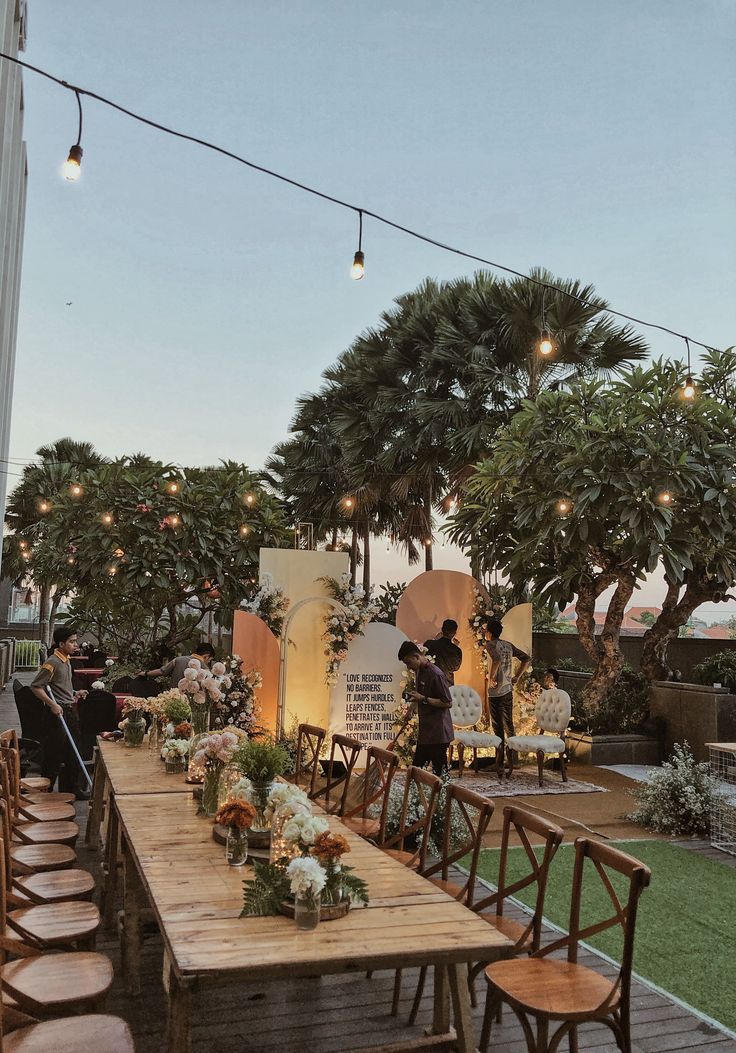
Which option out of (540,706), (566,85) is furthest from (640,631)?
(566,85)

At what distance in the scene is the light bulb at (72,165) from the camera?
15.9 feet

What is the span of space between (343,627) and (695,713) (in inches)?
191

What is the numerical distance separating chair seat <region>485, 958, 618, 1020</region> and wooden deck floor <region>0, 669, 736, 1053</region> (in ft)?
1.93

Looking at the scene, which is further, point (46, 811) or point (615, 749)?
point (615, 749)

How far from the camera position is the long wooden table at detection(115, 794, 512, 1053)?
95.7 inches

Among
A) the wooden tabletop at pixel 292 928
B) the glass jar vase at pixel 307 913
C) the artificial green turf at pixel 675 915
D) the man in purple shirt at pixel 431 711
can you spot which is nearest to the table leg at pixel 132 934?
the wooden tabletop at pixel 292 928

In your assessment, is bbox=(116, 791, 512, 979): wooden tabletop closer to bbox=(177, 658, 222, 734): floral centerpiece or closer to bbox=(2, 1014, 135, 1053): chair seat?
bbox=(2, 1014, 135, 1053): chair seat

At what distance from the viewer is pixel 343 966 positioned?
2471 millimetres

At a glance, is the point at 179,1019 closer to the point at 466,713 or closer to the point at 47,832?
the point at 47,832

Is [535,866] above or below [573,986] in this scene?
above

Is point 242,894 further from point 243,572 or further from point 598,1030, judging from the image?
point 243,572

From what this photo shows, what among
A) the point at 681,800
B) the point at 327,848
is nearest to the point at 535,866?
the point at 327,848

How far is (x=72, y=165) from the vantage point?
4.85 meters

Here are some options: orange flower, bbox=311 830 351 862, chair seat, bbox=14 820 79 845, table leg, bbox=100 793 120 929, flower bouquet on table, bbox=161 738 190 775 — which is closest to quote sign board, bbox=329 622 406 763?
flower bouquet on table, bbox=161 738 190 775
